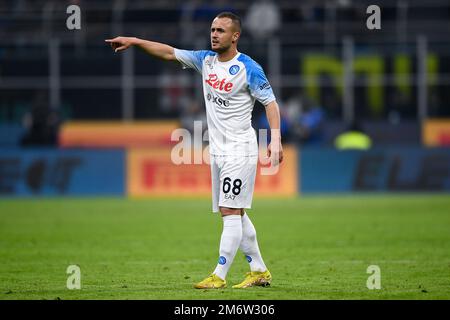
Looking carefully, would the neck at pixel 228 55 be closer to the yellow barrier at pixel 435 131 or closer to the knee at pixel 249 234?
the knee at pixel 249 234

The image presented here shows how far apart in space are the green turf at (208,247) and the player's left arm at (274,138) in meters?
1.27

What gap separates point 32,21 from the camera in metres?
31.0

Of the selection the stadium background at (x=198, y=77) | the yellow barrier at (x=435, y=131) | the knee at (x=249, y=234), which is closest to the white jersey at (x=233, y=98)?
the knee at (x=249, y=234)

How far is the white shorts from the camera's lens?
1043cm

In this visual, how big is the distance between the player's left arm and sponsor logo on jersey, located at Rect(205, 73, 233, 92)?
17.3 inches

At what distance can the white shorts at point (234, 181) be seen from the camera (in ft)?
34.2

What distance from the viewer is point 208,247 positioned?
15.0 metres

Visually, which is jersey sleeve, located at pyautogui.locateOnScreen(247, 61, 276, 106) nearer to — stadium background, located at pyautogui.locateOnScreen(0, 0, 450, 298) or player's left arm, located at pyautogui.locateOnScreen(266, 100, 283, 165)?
player's left arm, located at pyautogui.locateOnScreen(266, 100, 283, 165)

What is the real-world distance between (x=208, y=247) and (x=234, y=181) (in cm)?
475

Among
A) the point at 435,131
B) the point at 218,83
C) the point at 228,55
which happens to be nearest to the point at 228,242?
the point at 218,83

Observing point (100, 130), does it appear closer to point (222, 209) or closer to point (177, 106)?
point (177, 106)

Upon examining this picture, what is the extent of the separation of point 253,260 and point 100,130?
69.6 feet

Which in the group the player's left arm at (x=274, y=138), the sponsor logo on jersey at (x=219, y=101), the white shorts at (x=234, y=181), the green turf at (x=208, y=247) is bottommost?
the green turf at (x=208, y=247)

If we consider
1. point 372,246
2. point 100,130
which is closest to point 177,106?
point 100,130
